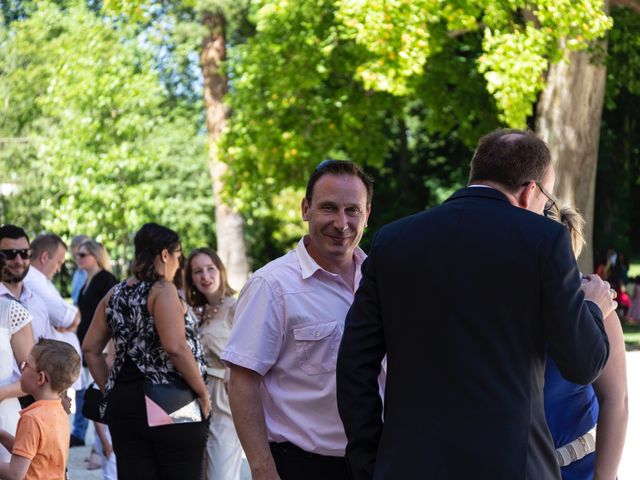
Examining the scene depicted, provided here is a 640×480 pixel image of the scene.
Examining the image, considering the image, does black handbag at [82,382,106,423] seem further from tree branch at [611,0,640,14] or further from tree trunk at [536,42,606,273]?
tree branch at [611,0,640,14]

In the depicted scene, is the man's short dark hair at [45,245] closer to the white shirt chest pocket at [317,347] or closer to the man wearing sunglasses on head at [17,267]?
the man wearing sunglasses on head at [17,267]

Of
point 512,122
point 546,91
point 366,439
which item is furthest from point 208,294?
point 546,91

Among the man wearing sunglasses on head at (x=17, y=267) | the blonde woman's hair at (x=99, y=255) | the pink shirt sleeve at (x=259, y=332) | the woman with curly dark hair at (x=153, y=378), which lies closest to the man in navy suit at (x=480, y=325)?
the pink shirt sleeve at (x=259, y=332)

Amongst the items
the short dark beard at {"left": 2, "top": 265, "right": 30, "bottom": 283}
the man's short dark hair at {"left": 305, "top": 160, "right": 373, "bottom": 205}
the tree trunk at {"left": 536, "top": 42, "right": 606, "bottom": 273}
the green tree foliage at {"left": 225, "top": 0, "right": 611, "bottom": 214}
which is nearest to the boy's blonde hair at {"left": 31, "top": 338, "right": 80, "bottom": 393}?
the short dark beard at {"left": 2, "top": 265, "right": 30, "bottom": 283}

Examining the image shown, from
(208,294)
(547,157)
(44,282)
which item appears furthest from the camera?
(44,282)

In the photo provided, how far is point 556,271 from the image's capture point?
327 centimetres

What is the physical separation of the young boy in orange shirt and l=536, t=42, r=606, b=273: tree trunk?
14.5m

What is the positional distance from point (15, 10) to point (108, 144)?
1823 cm

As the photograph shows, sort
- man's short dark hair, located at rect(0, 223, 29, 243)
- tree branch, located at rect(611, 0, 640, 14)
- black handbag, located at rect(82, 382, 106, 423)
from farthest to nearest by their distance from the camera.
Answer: tree branch, located at rect(611, 0, 640, 14) → black handbag, located at rect(82, 382, 106, 423) → man's short dark hair, located at rect(0, 223, 29, 243)

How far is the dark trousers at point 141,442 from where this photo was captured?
6.10m

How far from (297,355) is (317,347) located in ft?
0.23

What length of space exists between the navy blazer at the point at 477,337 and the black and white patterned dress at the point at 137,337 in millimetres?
2865

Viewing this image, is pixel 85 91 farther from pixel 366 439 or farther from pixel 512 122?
pixel 366 439

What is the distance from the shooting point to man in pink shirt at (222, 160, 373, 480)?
4074mm
